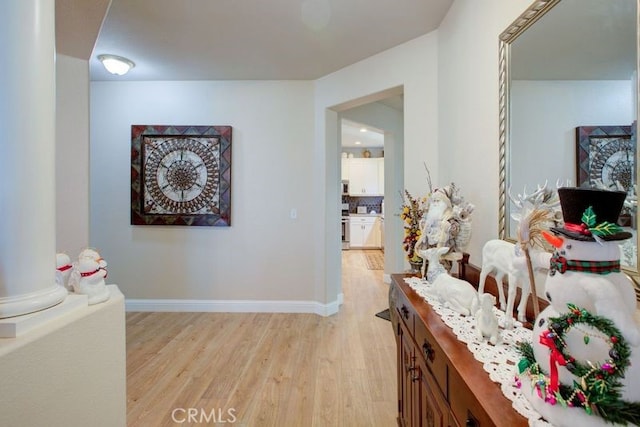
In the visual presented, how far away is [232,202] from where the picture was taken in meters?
3.41

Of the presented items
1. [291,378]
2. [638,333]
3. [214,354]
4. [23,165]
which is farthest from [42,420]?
[214,354]

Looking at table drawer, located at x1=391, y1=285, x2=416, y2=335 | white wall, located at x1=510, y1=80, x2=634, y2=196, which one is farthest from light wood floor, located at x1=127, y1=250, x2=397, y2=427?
white wall, located at x1=510, y1=80, x2=634, y2=196

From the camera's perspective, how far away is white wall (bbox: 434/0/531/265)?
1.48m

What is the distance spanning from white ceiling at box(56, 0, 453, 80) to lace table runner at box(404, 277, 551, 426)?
207cm

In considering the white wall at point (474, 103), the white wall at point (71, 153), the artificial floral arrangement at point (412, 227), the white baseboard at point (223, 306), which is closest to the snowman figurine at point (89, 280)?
the white wall at point (71, 153)

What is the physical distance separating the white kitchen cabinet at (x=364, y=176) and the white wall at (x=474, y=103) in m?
5.47

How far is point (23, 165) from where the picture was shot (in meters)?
0.85

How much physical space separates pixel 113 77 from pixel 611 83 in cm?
420

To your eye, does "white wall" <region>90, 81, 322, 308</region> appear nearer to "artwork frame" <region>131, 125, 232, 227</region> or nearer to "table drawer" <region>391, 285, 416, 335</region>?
"artwork frame" <region>131, 125, 232, 227</region>

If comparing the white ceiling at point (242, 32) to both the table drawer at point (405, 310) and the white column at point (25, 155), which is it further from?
the table drawer at point (405, 310)

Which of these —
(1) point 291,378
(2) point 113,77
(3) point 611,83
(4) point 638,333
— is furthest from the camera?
(2) point 113,77

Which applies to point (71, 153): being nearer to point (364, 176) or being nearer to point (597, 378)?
point (597, 378)

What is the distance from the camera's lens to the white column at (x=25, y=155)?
825mm

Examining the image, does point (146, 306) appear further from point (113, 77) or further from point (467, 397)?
point (467, 397)
